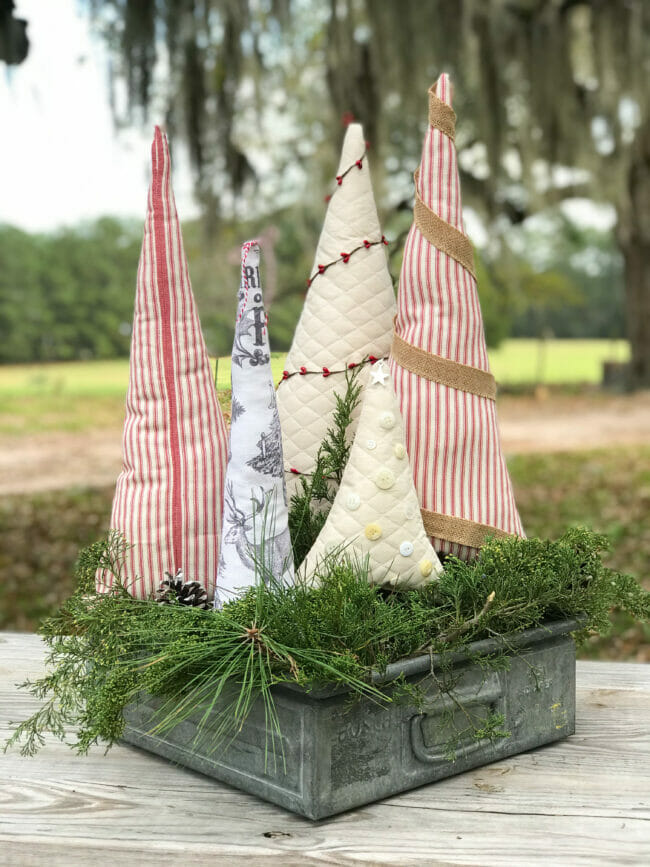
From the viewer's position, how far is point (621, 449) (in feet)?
26.7

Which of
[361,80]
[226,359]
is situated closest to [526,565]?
[226,359]

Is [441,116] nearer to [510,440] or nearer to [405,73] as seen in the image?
[405,73]

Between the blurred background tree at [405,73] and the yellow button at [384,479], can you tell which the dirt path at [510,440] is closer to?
the blurred background tree at [405,73]

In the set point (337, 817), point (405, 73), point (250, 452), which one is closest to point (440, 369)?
point (250, 452)

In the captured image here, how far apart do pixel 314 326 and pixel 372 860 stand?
28.5 inches

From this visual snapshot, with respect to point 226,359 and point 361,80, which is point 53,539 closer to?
point 361,80

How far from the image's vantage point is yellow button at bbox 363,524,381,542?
1.08 meters

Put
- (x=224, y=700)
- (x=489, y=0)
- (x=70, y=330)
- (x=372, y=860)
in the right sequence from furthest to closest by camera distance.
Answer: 1. (x=70, y=330)
2. (x=489, y=0)
3. (x=224, y=700)
4. (x=372, y=860)

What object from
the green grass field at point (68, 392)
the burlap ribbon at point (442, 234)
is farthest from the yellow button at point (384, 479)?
the green grass field at point (68, 392)

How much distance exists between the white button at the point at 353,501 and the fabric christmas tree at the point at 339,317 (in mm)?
224

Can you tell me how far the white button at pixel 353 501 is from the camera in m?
1.09

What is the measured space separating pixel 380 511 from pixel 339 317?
1.14 feet

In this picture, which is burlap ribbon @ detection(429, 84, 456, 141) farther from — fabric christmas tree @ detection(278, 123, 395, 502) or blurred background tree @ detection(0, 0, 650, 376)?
blurred background tree @ detection(0, 0, 650, 376)

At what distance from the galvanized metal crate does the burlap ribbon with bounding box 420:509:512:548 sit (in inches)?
5.9
